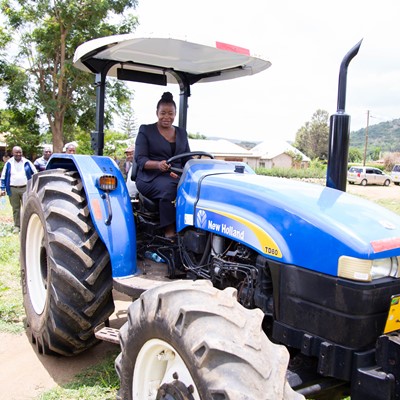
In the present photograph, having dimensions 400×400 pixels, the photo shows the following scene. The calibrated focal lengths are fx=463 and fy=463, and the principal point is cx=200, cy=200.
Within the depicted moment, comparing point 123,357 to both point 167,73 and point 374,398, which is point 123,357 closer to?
point 374,398

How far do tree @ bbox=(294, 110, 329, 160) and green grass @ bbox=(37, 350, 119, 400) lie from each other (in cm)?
8901

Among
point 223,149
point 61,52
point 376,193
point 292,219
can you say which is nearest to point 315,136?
point 223,149

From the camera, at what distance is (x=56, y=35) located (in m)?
17.5

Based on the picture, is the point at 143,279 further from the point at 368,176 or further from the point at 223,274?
the point at 368,176

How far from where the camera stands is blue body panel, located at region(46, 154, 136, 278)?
3217 millimetres

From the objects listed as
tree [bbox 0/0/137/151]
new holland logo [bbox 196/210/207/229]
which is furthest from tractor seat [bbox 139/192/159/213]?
tree [bbox 0/0/137/151]

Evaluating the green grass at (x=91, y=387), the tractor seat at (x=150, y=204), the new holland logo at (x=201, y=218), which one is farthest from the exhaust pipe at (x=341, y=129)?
the green grass at (x=91, y=387)

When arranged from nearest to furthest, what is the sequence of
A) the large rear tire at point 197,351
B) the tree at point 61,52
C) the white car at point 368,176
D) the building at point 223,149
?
the large rear tire at point 197,351 < the tree at point 61,52 < the white car at point 368,176 < the building at point 223,149

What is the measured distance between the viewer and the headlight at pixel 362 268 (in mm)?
2143

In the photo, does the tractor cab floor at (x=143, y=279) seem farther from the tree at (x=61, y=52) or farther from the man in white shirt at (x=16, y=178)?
the tree at (x=61, y=52)

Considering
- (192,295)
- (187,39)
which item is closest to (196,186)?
(187,39)

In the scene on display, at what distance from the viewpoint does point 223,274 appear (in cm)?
284

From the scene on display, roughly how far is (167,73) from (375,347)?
10.0 ft

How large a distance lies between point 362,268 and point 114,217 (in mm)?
1827
